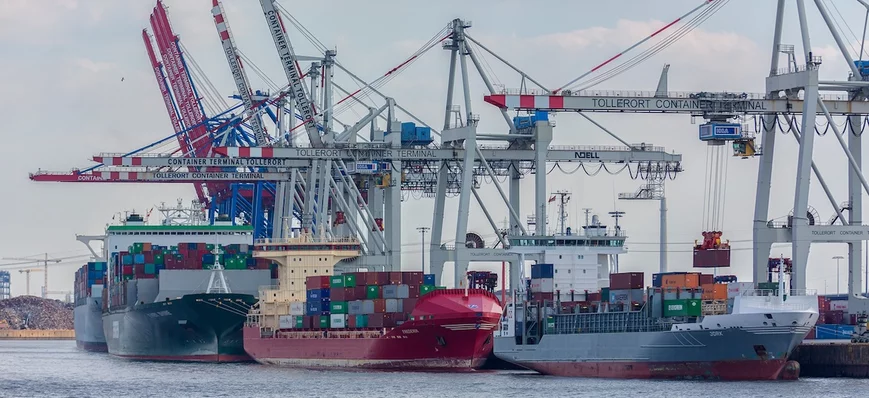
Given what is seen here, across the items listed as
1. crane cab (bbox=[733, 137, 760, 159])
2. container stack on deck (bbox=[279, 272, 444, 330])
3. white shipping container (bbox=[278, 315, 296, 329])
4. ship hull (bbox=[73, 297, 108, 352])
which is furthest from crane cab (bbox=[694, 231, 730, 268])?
ship hull (bbox=[73, 297, 108, 352])

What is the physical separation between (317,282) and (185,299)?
756cm

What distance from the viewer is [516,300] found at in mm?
66312

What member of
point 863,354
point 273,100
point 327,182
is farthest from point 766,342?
point 273,100

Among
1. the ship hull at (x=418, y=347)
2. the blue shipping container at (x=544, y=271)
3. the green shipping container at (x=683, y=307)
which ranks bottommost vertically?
the ship hull at (x=418, y=347)

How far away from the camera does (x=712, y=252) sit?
211 ft

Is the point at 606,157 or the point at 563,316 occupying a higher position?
the point at 606,157

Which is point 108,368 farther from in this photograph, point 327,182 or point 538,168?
point 538,168

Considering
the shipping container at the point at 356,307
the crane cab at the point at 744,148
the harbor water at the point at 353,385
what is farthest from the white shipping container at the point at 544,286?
the crane cab at the point at 744,148

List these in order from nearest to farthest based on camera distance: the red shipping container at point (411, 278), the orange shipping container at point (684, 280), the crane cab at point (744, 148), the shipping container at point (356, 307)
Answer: the orange shipping container at point (684, 280)
the crane cab at point (744, 148)
the shipping container at point (356, 307)
the red shipping container at point (411, 278)

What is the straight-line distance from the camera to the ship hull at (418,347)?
65.7 metres

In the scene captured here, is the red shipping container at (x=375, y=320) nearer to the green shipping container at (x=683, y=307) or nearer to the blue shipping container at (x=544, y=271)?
the blue shipping container at (x=544, y=271)

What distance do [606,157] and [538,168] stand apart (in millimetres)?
6702

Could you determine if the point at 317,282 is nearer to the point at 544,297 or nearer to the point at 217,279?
the point at 217,279

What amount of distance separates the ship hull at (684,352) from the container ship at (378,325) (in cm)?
444
